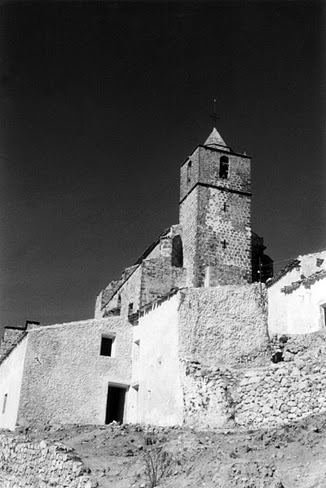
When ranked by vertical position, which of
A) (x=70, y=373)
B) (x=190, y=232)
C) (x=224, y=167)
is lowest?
(x=70, y=373)

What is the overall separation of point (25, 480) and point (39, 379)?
18.1 ft

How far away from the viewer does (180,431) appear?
43.4 ft

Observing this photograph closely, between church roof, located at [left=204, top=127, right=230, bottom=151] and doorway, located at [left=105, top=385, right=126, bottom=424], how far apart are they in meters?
14.6

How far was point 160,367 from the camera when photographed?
1725 cm

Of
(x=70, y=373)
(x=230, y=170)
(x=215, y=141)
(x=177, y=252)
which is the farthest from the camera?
(x=215, y=141)

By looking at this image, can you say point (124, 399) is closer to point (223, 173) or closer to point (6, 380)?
point (6, 380)

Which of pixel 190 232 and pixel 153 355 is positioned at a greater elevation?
pixel 190 232

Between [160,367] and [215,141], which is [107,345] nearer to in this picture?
Answer: [160,367]

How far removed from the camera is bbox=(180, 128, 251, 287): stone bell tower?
84.9ft

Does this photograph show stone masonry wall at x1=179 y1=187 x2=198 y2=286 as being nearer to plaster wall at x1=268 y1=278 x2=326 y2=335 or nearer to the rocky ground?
plaster wall at x1=268 y1=278 x2=326 y2=335

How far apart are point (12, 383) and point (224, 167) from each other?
15074 millimetres

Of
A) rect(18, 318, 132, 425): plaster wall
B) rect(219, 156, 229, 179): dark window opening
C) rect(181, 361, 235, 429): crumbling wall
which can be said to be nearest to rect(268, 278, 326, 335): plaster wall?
rect(18, 318, 132, 425): plaster wall

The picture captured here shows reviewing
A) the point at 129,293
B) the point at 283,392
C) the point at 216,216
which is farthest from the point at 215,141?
the point at 283,392

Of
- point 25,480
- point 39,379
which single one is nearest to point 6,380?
point 39,379
